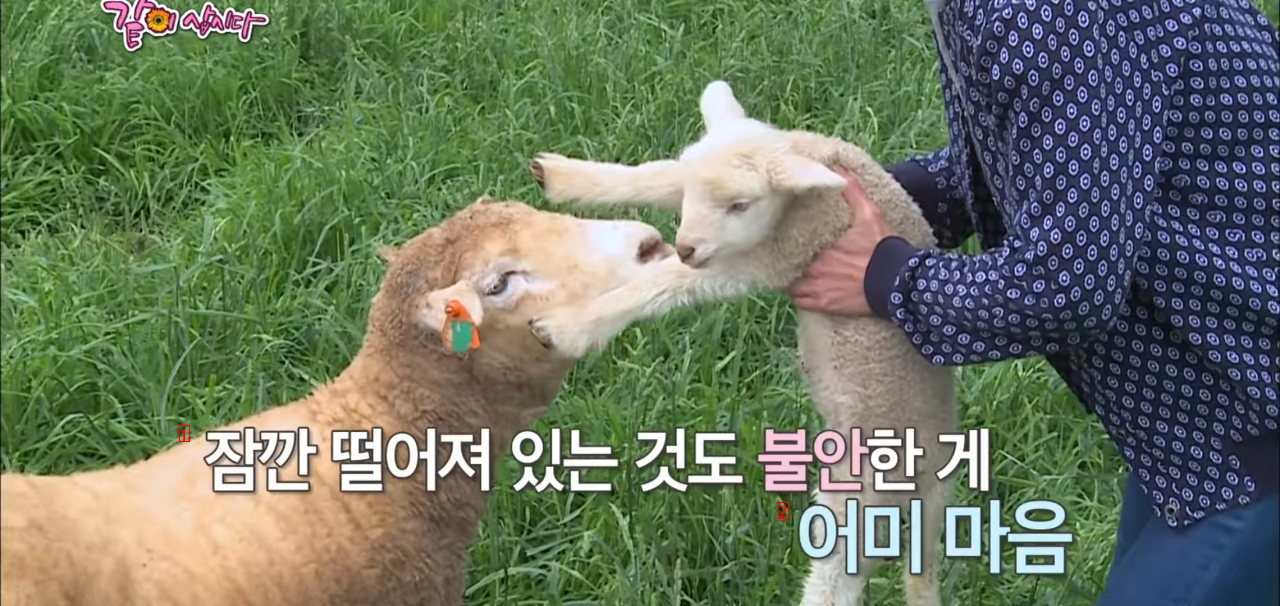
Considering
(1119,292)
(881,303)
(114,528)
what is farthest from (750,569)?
(114,528)

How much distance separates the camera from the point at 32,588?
122 cm

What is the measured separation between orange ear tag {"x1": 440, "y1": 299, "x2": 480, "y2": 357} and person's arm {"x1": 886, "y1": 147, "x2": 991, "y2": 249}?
59 cm

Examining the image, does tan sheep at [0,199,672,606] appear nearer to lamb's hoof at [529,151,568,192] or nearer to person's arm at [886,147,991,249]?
lamb's hoof at [529,151,568,192]

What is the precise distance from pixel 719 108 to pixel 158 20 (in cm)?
69

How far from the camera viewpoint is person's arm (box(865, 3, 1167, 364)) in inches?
48.6

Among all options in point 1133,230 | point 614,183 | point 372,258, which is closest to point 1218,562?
point 1133,230

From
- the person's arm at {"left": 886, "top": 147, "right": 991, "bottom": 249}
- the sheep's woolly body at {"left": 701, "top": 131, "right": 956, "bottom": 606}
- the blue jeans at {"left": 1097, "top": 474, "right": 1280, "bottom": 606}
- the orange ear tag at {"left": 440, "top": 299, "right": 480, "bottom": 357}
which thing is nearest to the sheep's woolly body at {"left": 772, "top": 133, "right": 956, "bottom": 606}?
the sheep's woolly body at {"left": 701, "top": 131, "right": 956, "bottom": 606}

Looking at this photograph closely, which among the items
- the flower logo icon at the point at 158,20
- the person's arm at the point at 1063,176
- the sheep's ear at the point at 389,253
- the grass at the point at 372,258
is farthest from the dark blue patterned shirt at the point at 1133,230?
the flower logo icon at the point at 158,20

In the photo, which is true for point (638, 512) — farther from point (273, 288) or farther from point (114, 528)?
point (114, 528)

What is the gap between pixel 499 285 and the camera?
150 centimetres

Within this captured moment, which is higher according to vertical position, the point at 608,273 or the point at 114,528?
the point at 608,273

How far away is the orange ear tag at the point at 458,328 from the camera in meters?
1.43

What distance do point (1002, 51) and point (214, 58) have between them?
110 cm

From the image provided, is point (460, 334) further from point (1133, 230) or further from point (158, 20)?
point (1133, 230)
